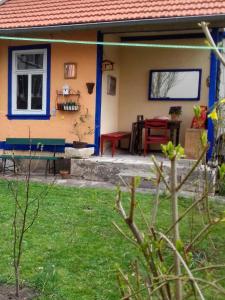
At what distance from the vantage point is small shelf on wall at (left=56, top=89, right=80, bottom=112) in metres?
9.40

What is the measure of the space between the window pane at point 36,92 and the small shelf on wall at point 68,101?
561 millimetres

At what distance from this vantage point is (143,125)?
966cm

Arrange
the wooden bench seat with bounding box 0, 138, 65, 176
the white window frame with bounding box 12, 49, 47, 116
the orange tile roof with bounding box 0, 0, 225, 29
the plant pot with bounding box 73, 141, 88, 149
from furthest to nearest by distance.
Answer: the white window frame with bounding box 12, 49, 47, 116
the wooden bench seat with bounding box 0, 138, 65, 176
the plant pot with bounding box 73, 141, 88, 149
the orange tile roof with bounding box 0, 0, 225, 29

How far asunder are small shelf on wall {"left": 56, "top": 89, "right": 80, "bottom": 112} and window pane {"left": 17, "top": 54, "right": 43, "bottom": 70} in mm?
907

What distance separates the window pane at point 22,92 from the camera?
10.1 meters

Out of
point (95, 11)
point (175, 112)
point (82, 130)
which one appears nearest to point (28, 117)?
point (82, 130)

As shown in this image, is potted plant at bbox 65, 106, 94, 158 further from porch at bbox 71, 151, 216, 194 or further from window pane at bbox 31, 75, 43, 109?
window pane at bbox 31, 75, 43, 109

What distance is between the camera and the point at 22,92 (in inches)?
400

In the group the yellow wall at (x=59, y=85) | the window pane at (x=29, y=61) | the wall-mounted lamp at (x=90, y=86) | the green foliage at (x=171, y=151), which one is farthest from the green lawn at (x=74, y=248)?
the window pane at (x=29, y=61)

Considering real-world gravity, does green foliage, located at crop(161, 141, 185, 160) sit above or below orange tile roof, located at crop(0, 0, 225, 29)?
below

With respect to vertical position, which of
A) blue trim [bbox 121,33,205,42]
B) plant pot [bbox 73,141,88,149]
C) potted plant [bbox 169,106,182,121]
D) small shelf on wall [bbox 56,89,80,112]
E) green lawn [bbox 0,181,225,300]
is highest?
blue trim [bbox 121,33,205,42]

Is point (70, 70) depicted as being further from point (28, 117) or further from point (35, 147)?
point (35, 147)

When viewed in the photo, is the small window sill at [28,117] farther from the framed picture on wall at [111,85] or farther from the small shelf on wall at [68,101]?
the framed picture on wall at [111,85]

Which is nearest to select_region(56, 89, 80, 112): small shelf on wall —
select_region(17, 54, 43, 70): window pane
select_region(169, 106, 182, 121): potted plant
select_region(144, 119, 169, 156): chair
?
select_region(17, 54, 43, 70): window pane
